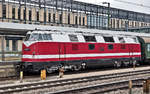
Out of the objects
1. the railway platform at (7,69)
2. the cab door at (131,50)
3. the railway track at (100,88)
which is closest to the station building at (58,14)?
the railway platform at (7,69)

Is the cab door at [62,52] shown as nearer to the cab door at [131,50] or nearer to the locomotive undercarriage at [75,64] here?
the locomotive undercarriage at [75,64]

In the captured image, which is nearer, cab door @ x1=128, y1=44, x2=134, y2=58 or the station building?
the station building

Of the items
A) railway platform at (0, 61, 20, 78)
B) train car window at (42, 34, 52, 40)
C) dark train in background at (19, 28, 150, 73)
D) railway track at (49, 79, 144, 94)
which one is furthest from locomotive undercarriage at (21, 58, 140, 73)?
railway track at (49, 79, 144, 94)

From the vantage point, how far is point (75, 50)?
72.0ft

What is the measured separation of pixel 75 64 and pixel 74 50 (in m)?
1.42

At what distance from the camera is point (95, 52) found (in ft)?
77.9

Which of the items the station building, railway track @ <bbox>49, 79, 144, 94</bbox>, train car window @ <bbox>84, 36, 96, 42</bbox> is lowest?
railway track @ <bbox>49, 79, 144, 94</bbox>

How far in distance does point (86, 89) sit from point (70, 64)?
8.26m

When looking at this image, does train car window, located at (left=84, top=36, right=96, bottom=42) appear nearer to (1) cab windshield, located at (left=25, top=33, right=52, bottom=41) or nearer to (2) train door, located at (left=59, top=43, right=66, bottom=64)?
(2) train door, located at (left=59, top=43, right=66, bottom=64)

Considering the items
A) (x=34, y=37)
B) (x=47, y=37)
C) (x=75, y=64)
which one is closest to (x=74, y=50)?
(x=75, y=64)

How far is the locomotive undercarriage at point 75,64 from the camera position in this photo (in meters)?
19.2

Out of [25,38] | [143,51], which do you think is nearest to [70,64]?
[25,38]

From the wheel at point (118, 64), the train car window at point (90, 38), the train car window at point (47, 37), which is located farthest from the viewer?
the wheel at point (118, 64)

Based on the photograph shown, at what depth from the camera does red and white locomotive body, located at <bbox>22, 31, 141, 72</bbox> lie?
1941cm
